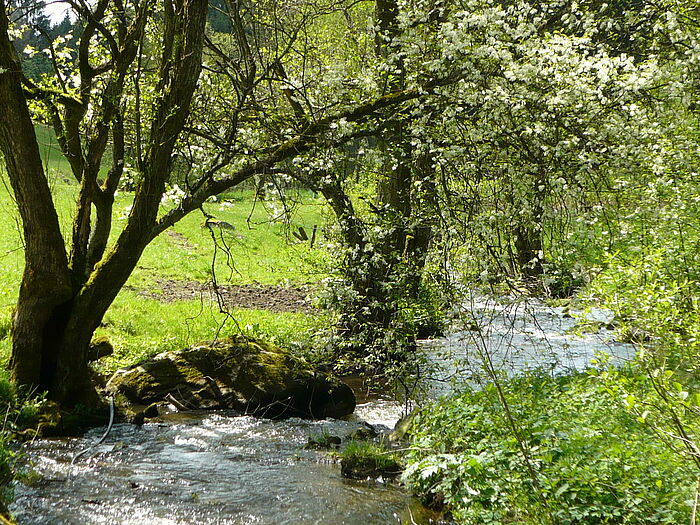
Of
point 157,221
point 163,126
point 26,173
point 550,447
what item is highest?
point 163,126

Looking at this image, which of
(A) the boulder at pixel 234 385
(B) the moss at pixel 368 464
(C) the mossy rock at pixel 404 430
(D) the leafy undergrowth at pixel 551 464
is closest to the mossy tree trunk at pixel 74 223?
(A) the boulder at pixel 234 385

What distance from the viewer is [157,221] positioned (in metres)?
8.83

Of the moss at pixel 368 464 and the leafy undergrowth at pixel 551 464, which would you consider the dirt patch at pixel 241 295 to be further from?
the leafy undergrowth at pixel 551 464

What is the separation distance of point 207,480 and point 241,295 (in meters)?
12.4

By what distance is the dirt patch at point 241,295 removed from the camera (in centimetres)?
Result: 1723

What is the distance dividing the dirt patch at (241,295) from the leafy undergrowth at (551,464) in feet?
33.1

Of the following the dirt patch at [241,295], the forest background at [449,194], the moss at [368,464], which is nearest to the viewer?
the forest background at [449,194]

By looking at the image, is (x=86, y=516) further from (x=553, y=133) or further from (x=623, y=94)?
(x=623, y=94)

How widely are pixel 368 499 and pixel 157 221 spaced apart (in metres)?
4.90

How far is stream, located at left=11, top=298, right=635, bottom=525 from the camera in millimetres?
5742

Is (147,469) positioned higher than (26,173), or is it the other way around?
(26,173)

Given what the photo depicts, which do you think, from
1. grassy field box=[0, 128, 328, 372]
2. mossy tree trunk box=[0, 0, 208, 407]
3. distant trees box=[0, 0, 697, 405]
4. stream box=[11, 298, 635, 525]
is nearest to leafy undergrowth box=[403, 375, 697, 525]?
stream box=[11, 298, 635, 525]

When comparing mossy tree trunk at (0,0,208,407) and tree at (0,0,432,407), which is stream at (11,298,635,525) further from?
tree at (0,0,432,407)

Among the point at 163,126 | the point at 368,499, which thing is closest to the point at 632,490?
the point at 368,499
